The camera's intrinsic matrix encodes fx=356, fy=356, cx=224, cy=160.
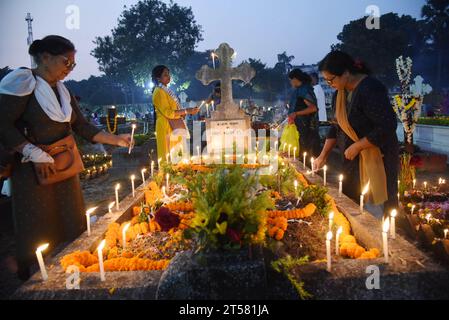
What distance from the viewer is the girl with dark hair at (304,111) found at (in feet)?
23.9

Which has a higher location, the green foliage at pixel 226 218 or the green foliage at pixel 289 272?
the green foliage at pixel 226 218

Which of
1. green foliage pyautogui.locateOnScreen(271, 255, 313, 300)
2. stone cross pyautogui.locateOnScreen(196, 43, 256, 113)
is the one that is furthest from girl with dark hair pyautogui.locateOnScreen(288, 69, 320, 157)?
green foliage pyautogui.locateOnScreen(271, 255, 313, 300)

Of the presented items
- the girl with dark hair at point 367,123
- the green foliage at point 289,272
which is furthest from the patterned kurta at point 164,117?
the green foliage at point 289,272

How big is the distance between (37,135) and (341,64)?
2.89 meters

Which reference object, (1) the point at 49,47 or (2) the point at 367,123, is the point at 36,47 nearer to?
(1) the point at 49,47

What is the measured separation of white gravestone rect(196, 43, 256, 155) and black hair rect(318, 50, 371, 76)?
5.93m

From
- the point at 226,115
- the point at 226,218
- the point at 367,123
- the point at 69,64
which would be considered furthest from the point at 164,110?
the point at 226,218

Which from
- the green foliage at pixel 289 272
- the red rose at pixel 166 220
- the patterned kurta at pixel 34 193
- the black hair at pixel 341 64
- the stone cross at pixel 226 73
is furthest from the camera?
the stone cross at pixel 226 73

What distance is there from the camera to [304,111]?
291 inches

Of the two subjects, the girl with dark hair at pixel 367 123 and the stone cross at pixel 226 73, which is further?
the stone cross at pixel 226 73

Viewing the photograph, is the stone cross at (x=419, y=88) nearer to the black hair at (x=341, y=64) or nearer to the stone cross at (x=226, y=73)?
the stone cross at (x=226, y=73)

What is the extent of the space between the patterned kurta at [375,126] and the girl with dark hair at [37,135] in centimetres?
269

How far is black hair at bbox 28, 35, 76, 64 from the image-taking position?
3033mm

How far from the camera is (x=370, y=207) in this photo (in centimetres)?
424
